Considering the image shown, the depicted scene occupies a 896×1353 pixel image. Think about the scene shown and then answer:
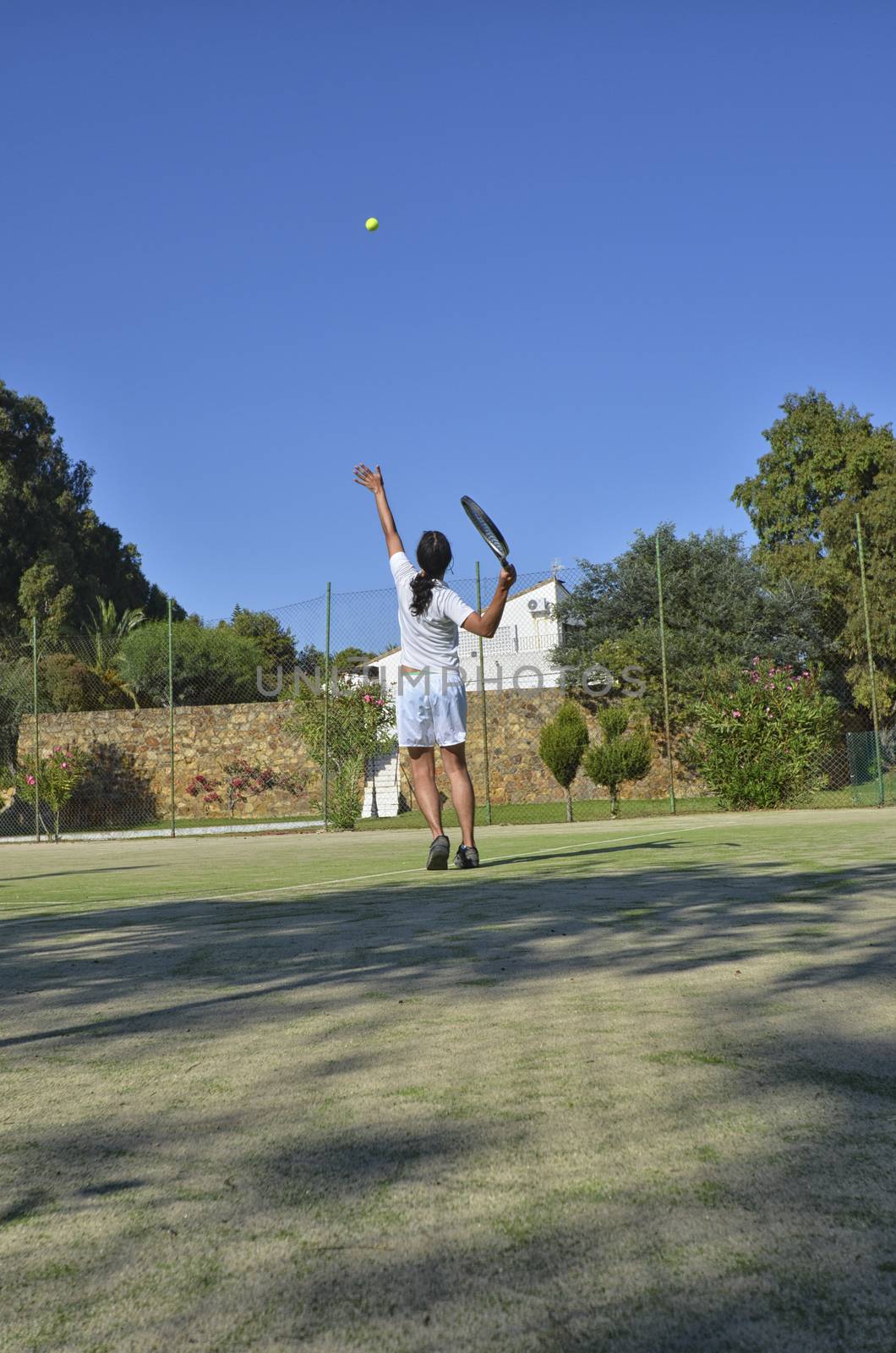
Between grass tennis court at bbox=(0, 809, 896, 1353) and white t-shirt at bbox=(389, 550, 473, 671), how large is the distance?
269 cm

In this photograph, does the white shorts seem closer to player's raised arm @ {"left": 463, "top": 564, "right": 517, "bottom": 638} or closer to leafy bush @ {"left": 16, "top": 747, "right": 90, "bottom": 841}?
player's raised arm @ {"left": 463, "top": 564, "right": 517, "bottom": 638}

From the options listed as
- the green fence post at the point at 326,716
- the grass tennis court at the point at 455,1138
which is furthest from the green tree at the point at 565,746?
the grass tennis court at the point at 455,1138

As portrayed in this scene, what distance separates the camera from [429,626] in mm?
6031

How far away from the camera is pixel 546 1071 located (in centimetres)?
178

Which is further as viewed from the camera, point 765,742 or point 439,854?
point 765,742

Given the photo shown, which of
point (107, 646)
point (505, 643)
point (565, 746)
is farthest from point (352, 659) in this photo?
point (107, 646)

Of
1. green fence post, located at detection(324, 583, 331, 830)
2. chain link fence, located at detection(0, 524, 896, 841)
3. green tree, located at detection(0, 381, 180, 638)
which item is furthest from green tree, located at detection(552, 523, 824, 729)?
green tree, located at detection(0, 381, 180, 638)

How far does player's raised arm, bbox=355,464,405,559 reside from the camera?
6.18 meters

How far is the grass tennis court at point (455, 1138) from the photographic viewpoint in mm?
1002

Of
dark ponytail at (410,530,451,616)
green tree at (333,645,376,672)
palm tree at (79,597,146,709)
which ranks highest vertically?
palm tree at (79,597,146,709)

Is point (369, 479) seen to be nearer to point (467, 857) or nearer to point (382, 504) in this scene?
point (382, 504)

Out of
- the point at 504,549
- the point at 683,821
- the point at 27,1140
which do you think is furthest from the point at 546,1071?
the point at 683,821

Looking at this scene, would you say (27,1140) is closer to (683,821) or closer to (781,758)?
(683,821)

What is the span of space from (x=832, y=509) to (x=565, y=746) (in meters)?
17.2
